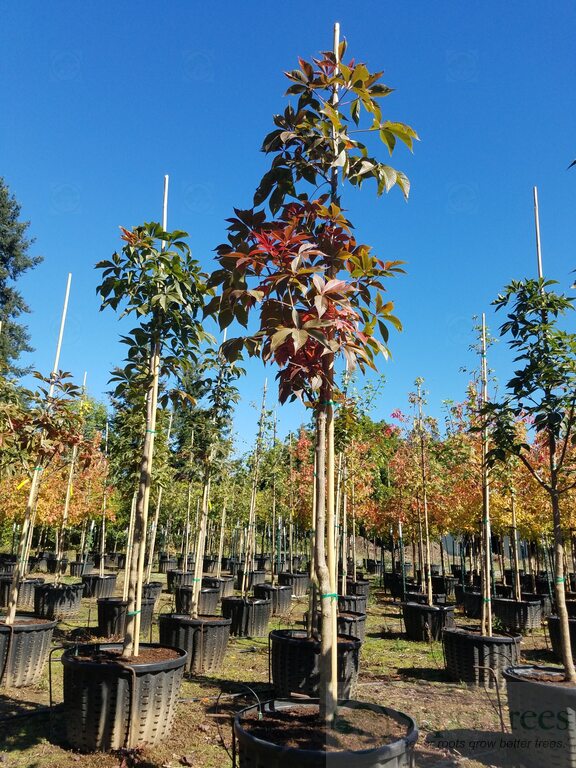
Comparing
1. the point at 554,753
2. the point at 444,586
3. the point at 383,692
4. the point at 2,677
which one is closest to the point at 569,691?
the point at 554,753

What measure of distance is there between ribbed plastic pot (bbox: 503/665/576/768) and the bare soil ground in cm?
16

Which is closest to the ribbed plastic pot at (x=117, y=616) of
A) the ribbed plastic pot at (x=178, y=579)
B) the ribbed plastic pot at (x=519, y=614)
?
the ribbed plastic pot at (x=178, y=579)

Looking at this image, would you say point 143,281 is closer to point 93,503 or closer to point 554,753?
point 554,753

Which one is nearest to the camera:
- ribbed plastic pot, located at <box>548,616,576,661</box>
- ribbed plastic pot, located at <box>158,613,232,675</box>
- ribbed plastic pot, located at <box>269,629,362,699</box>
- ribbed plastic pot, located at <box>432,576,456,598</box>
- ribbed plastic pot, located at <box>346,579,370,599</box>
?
ribbed plastic pot, located at <box>269,629,362,699</box>

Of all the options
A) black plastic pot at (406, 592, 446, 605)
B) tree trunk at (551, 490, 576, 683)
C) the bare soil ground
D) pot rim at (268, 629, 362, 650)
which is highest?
tree trunk at (551, 490, 576, 683)

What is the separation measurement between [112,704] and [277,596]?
26.1 feet

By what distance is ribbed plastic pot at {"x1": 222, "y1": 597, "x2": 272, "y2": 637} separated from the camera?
903cm

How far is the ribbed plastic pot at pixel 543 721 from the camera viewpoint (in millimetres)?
3826

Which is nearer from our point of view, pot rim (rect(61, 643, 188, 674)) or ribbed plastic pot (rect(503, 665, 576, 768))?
ribbed plastic pot (rect(503, 665, 576, 768))

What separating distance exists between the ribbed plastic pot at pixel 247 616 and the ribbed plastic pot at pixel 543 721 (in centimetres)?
550

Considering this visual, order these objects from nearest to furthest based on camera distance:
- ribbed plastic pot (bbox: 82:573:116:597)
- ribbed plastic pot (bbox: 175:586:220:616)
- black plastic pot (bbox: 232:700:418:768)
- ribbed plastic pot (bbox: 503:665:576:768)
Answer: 1. black plastic pot (bbox: 232:700:418:768)
2. ribbed plastic pot (bbox: 503:665:576:768)
3. ribbed plastic pot (bbox: 175:586:220:616)
4. ribbed plastic pot (bbox: 82:573:116:597)

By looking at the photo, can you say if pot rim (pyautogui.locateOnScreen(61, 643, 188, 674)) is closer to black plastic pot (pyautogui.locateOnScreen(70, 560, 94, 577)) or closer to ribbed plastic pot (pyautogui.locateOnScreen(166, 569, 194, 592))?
ribbed plastic pot (pyautogui.locateOnScreen(166, 569, 194, 592))

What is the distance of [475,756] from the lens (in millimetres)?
4289

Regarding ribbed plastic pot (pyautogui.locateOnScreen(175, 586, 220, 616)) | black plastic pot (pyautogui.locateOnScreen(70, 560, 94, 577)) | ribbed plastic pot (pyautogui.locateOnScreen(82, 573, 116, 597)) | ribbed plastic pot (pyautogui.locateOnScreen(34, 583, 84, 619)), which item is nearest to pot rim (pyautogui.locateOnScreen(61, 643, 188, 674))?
ribbed plastic pot (pyautogui.locateOnScreen(175, 586, 220, 616))
